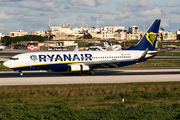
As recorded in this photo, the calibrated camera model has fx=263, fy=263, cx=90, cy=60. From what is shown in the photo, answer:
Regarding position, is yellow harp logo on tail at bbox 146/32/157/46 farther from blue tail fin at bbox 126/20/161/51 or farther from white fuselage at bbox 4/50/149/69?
white fuselage at bbox 4/50/149/69

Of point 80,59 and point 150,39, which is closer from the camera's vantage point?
point 80,59

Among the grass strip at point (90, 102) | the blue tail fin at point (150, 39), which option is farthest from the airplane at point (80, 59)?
the grass strip at point (90, 102)

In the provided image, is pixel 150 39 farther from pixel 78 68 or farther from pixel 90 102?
pixel 90 102

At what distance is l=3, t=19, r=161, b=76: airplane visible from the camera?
46094 mm

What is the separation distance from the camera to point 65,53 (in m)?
48.3

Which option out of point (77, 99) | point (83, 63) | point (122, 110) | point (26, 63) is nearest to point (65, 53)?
point (83, 63)

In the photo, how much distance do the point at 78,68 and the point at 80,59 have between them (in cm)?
239

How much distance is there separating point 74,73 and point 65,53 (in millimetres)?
5036

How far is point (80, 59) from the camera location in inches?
1906

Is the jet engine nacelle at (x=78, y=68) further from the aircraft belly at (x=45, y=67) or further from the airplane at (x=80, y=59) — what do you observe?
the aircraft belly at (x=45, y=67)

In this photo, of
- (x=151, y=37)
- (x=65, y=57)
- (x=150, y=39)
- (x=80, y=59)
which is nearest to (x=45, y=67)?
(x=65, y=57)

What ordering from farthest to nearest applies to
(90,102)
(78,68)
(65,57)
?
(65,57) → (78,68) → (90,102)

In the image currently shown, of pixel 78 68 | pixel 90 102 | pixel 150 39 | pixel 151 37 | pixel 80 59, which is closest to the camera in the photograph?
pixel 90 102

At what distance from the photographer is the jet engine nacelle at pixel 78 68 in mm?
46384
